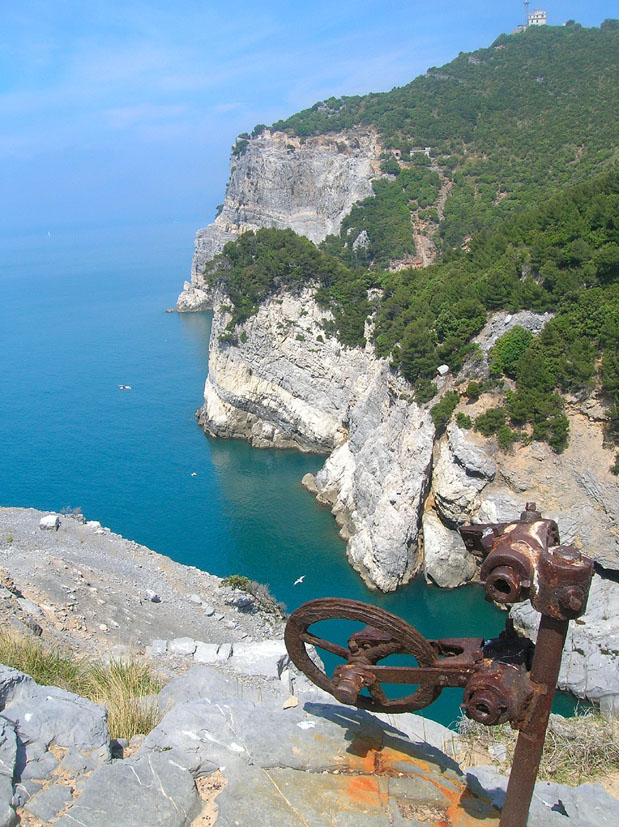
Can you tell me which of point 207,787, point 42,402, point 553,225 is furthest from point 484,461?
point 42,402

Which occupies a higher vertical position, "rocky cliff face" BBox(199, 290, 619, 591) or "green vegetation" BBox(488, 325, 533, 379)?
"green vegetation" BBox(488, 325, 533, 379)

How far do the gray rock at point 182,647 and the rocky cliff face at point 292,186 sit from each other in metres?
64.3

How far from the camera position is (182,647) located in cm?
2009

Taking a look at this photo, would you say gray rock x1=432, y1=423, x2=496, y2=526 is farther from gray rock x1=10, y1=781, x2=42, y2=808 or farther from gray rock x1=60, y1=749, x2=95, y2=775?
gray rock x1=10, y1=781, x2=42, y2=808

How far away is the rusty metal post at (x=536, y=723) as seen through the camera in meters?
4.30

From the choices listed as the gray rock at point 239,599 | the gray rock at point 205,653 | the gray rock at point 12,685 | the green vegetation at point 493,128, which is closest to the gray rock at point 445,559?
the gray rock at point 239,599

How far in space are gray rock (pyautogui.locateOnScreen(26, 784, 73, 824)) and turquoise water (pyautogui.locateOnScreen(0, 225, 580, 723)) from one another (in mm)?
20843

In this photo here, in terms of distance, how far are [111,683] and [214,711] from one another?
2672 millimetres

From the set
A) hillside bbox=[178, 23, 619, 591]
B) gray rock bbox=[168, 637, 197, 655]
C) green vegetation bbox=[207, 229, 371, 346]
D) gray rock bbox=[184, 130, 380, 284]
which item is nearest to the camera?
gray rock bbox=[168, 637, 197, 655]

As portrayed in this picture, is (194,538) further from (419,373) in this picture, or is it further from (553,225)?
(553,225)

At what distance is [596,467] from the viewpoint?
90.7ft

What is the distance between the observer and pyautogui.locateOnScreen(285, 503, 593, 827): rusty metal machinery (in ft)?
13.7

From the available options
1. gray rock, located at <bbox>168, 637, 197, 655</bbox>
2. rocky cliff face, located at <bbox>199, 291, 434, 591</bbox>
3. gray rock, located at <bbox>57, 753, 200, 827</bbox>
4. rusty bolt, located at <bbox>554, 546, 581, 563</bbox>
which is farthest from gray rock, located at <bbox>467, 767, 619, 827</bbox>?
rocky cliff face, located at <bbox>199, 291, 434, 591</bbox>

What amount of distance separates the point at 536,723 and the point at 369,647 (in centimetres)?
134
